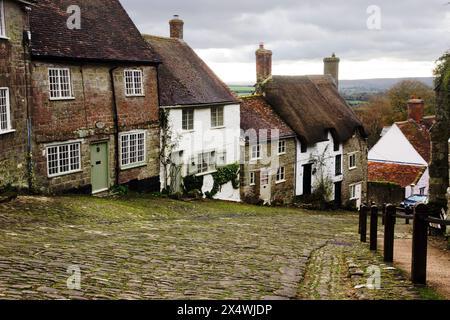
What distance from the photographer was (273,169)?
31.2 m

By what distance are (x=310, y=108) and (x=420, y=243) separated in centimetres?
2871

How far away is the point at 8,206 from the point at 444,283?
11.4 metres

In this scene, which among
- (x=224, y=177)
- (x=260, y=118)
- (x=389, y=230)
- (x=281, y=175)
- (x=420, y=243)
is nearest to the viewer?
(x=420, y=243)

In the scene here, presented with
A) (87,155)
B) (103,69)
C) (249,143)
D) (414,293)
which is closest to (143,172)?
(87,155)

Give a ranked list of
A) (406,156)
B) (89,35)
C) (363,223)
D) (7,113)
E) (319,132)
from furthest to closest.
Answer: (406,156) → (319,132) → (89,35) → (7,113) → (363,223)

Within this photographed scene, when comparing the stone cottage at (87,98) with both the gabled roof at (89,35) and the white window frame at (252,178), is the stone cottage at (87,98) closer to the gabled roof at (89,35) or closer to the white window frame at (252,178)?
the gabled roof at (89,35)

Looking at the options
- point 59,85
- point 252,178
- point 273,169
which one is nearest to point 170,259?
point 59,85

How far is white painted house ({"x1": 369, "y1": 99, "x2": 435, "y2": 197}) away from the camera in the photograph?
40.9 meters

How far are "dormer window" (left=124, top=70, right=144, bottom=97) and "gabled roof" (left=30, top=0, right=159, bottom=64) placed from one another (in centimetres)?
63

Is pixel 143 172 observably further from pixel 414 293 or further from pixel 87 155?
pixel 414 293

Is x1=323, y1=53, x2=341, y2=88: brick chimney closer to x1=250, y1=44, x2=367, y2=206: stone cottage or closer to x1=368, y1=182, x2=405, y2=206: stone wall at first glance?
x1=250, y1=44, x2=367, y2=206: stone cottage

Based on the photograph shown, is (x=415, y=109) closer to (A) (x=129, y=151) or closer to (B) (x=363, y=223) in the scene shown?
(A) (x=129, y=151)

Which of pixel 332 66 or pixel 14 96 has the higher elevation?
pixel 332 66

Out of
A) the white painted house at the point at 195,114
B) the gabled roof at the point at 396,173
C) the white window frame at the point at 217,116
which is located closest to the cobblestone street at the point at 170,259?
the white painted house at the point at 195,114
